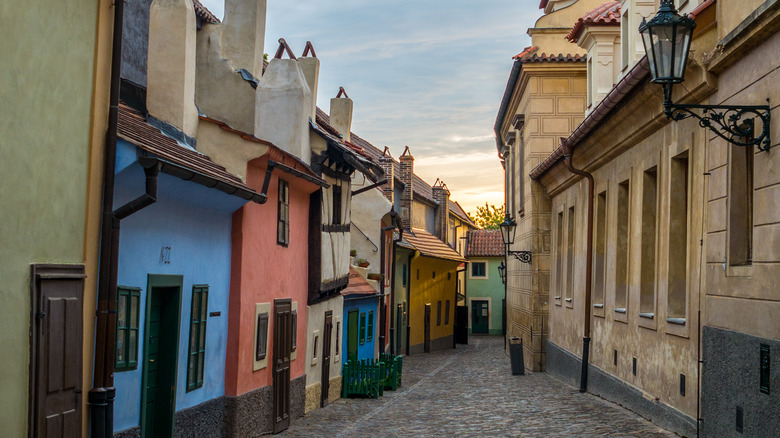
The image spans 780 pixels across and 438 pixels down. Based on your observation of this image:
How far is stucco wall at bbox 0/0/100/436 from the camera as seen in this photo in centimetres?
679

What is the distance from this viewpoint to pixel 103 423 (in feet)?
27.0

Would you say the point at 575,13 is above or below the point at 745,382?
above

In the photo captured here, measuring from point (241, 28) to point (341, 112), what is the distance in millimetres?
9318

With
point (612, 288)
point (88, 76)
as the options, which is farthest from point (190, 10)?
point (612, 288)

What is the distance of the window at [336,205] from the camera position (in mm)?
19922

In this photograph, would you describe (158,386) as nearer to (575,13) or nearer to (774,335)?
(774,335)

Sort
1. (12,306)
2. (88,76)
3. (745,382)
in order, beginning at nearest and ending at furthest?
(12,306) → (88,76) → (745,382)

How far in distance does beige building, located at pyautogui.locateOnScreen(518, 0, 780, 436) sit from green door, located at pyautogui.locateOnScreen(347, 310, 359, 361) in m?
5.50

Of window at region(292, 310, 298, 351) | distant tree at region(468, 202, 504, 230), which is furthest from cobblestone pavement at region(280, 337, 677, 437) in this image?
distant tree at region(468, 202, 504, 230)

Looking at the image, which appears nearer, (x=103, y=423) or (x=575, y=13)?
(x=103, y=423)

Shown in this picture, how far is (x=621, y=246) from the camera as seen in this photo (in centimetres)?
1731

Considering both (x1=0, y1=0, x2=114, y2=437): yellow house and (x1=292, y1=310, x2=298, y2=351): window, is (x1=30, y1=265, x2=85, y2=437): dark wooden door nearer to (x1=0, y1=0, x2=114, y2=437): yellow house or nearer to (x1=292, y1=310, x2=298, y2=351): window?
(x1=0, y1=0, x2=114, y2=437): yellow house

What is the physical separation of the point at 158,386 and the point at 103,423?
267 centimetres

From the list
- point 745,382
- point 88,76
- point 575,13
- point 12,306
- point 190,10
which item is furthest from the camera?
point 575,13
